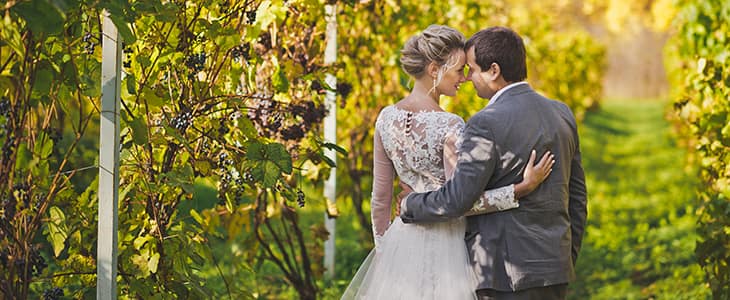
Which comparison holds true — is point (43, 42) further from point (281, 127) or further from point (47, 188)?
point (281, 127)

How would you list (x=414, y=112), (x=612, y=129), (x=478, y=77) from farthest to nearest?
1. (x=612, y=129)
2. (x=414, y=112)
3. (x=478, y=77)

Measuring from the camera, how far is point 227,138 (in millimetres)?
4062

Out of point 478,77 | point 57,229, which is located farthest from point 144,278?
point 478,77

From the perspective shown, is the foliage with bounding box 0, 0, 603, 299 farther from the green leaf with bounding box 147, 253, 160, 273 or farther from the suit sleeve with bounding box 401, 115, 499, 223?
the suit sleeve with bounding box 401, 115, 499, 223

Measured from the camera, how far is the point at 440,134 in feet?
11.3

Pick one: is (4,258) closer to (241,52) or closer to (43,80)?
(43,80)

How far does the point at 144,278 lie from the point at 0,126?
2.48ft

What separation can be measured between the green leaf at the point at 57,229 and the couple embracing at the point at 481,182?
3.76 feet

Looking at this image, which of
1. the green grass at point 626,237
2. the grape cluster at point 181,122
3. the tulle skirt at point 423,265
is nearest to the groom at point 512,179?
the tulle skirt at point 423,265

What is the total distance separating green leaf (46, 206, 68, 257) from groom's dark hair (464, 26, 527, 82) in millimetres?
1459

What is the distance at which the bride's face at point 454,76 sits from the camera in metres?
3.53

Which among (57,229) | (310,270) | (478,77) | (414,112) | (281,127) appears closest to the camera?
(57,229)

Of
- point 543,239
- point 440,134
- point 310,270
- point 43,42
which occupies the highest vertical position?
point 43,42

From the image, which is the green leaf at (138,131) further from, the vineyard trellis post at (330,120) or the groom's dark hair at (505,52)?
the vineyard trellis post at (330,120)
